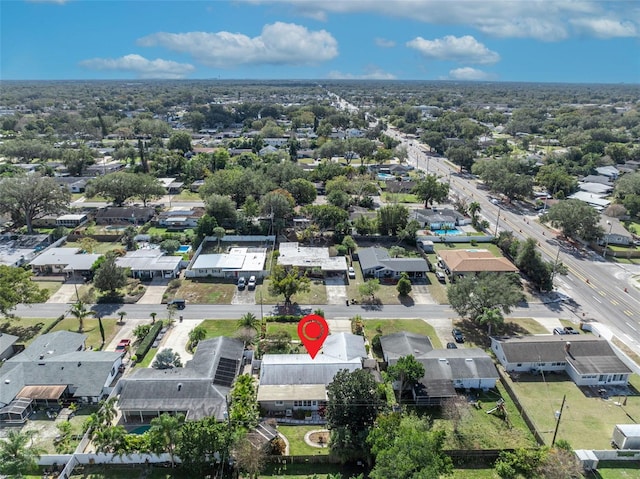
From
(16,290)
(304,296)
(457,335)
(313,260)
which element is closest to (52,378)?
(16,290)

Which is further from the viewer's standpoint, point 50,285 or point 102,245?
point 102,245

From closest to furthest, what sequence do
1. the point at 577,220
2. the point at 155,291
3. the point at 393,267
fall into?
the point at 155,291, the point at 393,267, the point at 577,220

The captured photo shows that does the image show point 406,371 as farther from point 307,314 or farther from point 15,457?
point 15,457

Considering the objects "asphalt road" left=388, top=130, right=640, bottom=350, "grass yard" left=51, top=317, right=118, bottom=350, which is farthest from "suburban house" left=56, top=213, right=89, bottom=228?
"asphalt road" left=388, top=130, right=640, bottom=350

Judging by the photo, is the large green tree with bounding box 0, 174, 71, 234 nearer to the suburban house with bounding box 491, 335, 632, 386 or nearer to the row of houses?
the row of houses

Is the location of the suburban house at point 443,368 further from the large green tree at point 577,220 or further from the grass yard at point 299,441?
the large green tree at point 577,220

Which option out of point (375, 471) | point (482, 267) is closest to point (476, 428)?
point (375, 471)
